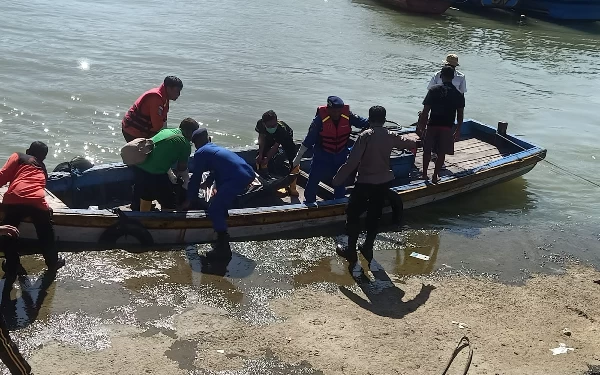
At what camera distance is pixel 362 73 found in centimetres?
2230

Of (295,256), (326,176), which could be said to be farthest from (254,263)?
(326,176)

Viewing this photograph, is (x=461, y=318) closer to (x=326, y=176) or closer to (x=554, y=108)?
(x=326, y=176)

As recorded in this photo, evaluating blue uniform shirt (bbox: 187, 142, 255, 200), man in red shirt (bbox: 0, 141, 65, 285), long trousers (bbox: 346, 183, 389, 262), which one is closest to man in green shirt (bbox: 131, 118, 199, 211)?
blue uniform shirt (bbox: 187, 142, 255, 200)

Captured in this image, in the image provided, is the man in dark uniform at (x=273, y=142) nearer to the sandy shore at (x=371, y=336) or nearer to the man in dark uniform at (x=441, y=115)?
the man in dark uniform at (x=441, y=115)

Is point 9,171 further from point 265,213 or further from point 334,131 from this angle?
point 334,131

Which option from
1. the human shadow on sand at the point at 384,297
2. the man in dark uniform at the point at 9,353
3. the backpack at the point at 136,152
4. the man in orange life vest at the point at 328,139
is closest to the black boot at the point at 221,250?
the backpack at the point at 136,152

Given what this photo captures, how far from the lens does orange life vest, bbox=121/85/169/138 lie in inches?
361

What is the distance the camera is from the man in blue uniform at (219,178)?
26.8 feet

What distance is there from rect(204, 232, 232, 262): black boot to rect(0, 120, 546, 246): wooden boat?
0.36 m

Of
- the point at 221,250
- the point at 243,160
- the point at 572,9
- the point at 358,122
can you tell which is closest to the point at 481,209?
the point at 358,122

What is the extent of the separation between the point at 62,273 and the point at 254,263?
2346 mm

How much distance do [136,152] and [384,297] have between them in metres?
3.51

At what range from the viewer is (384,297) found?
318 inches

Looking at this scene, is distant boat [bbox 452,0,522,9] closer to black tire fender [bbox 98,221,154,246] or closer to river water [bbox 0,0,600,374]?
river water [bbox 0,0,600,374]
